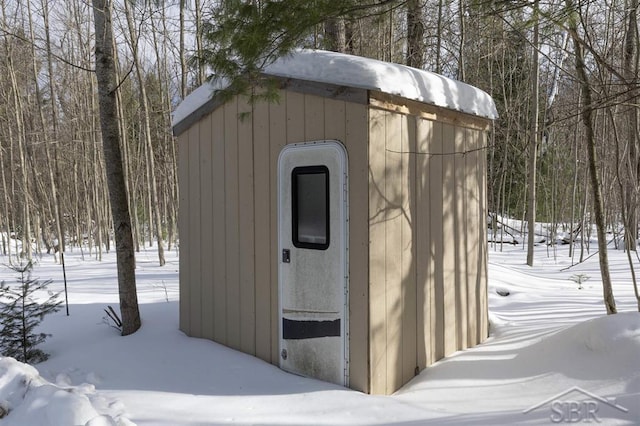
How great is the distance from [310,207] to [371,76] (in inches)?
40.6

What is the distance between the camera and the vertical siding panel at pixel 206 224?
4242 millimetres

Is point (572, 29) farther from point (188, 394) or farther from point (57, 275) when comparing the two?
point (57, 275)

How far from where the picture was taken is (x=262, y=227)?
3.71 m

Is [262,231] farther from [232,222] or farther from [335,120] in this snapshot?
[335,120]

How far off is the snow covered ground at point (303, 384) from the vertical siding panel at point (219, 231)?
24cm

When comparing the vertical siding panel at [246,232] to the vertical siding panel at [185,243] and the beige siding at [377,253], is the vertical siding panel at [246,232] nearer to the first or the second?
the vertical siding panel at [185,243]

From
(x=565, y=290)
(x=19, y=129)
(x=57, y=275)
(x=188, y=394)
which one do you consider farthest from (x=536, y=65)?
(x=19, y=129)

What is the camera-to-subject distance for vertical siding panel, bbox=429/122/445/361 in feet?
12.2

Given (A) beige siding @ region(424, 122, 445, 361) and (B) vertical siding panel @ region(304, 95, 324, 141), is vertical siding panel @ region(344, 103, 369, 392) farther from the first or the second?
(A) beige siding @ region(424, 122, 445, 361)

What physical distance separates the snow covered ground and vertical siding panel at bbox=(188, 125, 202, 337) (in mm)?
221

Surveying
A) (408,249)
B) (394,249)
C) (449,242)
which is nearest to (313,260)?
(394,249)

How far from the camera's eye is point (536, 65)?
28.6 ft

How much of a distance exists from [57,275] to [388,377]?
308 inches

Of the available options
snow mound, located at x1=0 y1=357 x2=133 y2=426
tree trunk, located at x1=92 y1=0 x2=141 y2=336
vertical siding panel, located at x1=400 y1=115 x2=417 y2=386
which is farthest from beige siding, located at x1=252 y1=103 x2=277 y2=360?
tree trunk, located at x1=92 y1=0 x2=141 y2=336
